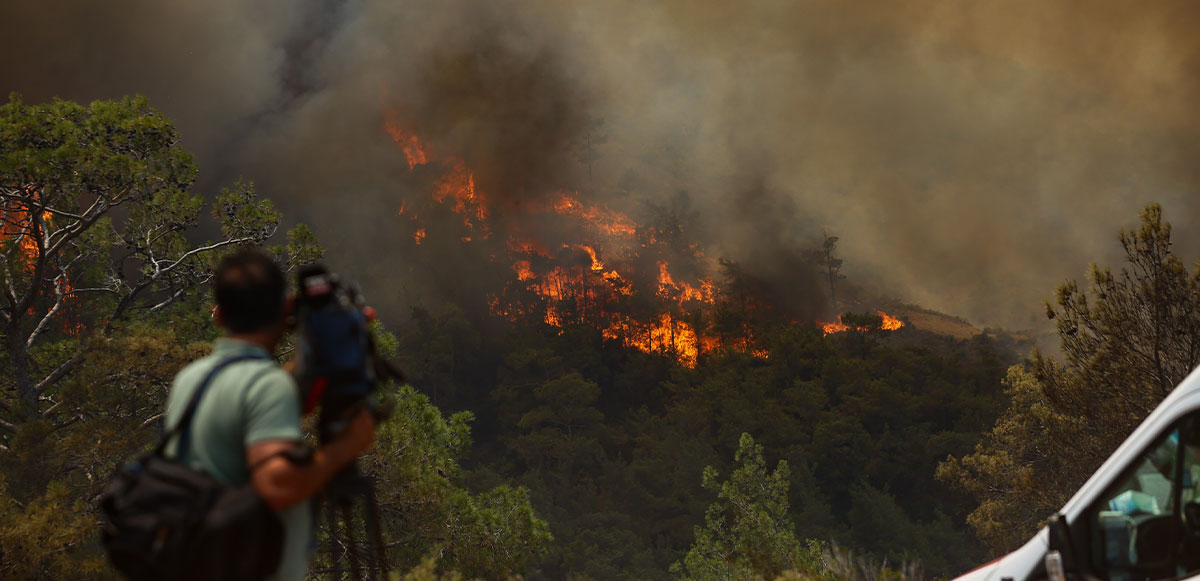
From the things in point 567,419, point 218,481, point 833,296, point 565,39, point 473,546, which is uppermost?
point 565,39

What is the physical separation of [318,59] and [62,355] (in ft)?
392

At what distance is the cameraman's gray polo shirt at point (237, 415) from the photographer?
74.3 inches

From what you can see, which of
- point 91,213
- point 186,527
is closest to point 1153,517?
point 186,527

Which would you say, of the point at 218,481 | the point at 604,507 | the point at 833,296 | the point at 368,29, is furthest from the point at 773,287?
the point at 218,481

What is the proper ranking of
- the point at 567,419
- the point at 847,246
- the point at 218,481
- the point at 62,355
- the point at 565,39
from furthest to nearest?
1. the point at 565,39
2. the point at 847,246
3. the point at 567,419
4. the point at 62,355
5. the point at 218,481

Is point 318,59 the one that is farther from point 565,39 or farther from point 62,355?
point 62,355

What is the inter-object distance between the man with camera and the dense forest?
9637 millimetres

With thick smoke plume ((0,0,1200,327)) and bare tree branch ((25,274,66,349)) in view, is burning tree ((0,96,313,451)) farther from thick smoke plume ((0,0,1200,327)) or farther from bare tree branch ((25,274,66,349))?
thick smoke plume ((0,0,1200,327))

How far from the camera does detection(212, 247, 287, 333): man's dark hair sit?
1959mm

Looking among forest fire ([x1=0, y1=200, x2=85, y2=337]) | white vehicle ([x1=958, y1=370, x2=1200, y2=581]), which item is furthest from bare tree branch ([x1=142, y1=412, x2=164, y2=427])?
white vehicle ([x1=958, y1=370, x2=1200, y2=581])

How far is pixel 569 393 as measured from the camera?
68.1 m

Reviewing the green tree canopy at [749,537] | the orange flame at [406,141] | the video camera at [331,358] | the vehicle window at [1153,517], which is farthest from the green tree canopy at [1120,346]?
the orange flame at [406,141]

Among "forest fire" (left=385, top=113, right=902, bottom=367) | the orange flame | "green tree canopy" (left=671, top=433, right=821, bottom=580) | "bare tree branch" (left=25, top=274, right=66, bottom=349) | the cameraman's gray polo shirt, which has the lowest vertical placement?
the cameraman's gray polo shirt

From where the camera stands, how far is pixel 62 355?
21.1 metres
